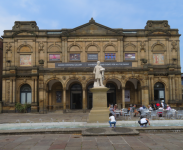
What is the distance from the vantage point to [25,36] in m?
30.8

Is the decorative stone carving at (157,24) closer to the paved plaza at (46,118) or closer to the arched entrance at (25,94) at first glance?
the paved plaza at (46,118)

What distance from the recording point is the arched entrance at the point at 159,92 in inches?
1198

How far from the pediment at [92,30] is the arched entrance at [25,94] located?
11653 mm

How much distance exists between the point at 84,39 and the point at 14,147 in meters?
24.6

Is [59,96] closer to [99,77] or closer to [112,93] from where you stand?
[112,93]

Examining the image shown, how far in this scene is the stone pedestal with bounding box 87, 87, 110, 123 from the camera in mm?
14008

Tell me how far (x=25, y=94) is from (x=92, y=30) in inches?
606

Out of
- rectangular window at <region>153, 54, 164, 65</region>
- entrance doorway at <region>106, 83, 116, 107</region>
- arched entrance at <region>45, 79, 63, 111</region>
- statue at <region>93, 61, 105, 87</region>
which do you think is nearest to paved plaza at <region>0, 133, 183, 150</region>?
statue at <region>93, 61, 105, 87</region>

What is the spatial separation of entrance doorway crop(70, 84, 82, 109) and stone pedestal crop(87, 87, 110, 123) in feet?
54.0

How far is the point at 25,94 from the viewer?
100 ft

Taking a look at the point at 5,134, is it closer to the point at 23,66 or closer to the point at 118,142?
the point at 118,142

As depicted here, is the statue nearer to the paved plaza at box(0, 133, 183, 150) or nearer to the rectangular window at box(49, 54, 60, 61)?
the paved plaza at box(0, 133, 183, 150)

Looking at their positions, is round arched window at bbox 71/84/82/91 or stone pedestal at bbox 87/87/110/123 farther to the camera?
round arched window at bbox 71/84/82/91

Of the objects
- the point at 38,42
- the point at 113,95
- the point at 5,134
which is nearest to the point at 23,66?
the point at 38,42
